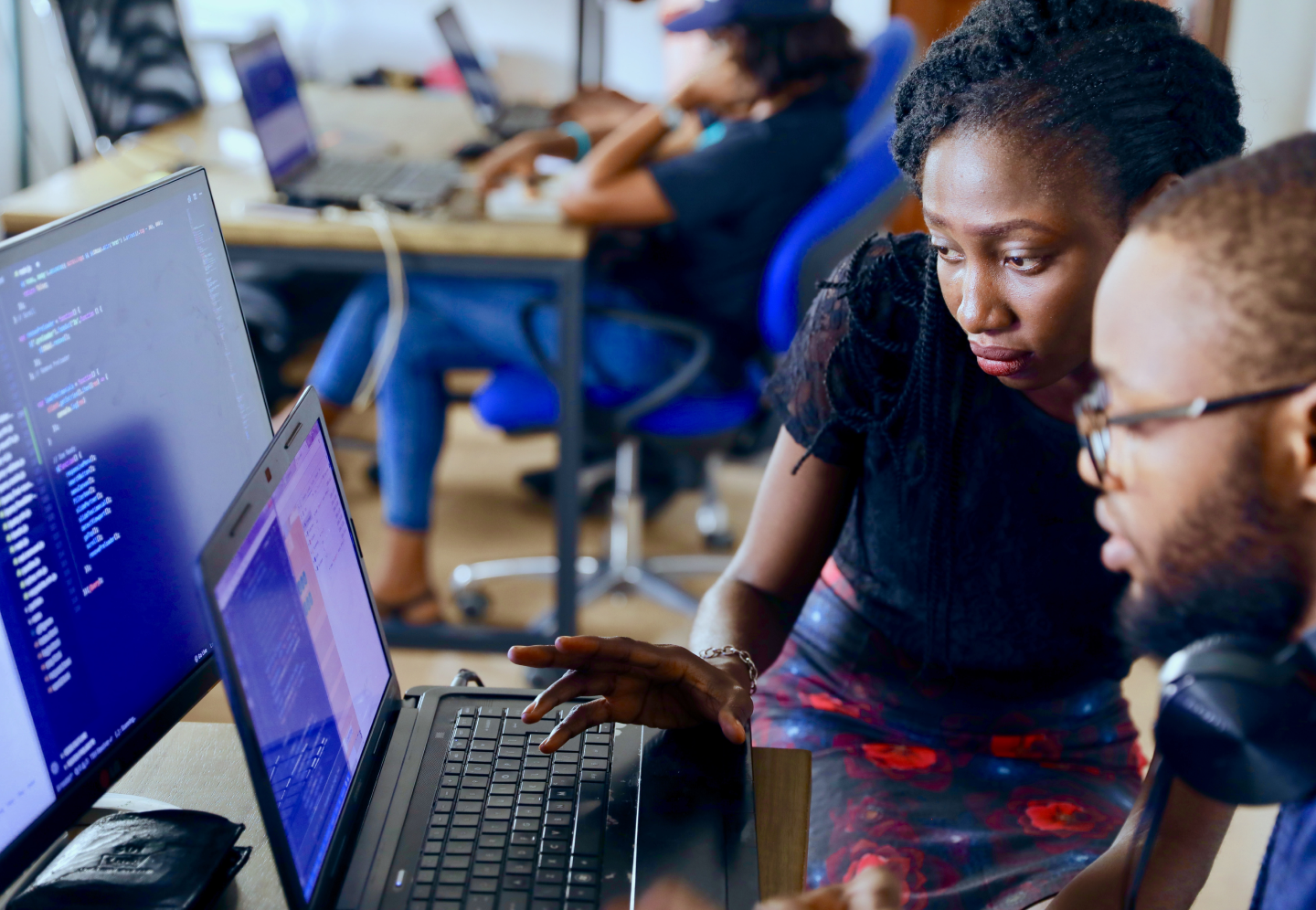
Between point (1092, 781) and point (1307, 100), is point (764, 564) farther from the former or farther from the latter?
point (1307, 100)

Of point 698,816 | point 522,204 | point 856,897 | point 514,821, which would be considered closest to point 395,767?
point 514,821

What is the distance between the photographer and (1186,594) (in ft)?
2.11

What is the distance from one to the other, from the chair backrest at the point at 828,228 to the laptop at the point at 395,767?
1.16 m

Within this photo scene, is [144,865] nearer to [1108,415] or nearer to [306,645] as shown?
[306,645]

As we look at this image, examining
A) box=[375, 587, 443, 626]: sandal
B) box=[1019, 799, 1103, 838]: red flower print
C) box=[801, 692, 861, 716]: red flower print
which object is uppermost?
box=[801, 692, 861, 716]: red flower print

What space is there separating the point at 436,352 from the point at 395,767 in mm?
1459

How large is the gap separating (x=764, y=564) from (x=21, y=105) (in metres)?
3.34

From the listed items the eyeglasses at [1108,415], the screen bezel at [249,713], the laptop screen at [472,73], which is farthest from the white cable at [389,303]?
the eyeglasses at [1108,415]

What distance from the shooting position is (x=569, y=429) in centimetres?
201

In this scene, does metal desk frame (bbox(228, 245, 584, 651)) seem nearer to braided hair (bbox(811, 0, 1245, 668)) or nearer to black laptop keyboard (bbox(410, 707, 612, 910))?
braided hair (bbox(811, 0, 1245, 668))

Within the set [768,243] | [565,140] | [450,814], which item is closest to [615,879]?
[450,814]

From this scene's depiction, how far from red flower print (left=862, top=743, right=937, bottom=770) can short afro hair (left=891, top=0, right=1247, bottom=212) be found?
52 centimetres

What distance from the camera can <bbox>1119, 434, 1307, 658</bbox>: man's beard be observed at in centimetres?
60

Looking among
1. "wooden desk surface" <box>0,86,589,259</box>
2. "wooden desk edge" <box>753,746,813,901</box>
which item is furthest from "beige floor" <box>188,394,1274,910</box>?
"wooden desk edge" <box>753,746,813,901</box>
